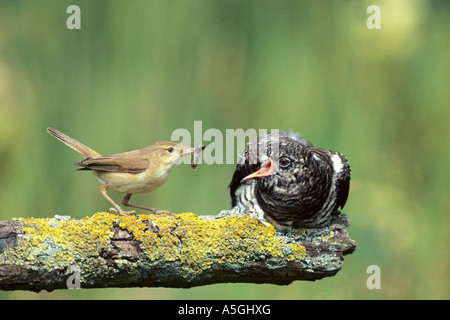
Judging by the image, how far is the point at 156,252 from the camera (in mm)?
2359

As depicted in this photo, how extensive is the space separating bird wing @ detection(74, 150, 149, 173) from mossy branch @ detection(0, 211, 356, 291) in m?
0.20

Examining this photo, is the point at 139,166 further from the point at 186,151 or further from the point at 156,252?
the point at 156,252

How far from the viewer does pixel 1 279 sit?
2.20 metres

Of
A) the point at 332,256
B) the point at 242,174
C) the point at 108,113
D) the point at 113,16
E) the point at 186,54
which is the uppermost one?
the point at 113,16

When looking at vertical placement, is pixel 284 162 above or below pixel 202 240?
above

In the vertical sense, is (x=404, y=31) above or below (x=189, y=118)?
above

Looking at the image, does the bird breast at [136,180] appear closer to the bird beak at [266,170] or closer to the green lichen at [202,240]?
the green lichen at [202,240]

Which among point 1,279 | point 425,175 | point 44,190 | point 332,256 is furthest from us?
point 425,175

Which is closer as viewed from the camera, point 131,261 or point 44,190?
point 131,261

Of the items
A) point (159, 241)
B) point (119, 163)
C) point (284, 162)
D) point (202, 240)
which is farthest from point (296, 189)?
point (119, 163)

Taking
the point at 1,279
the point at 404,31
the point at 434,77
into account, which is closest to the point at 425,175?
the point at 434,77

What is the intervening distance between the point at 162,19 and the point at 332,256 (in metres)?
2.11

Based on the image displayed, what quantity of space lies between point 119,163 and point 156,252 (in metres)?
0.40

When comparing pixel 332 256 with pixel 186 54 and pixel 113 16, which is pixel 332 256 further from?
pixel 113 16
